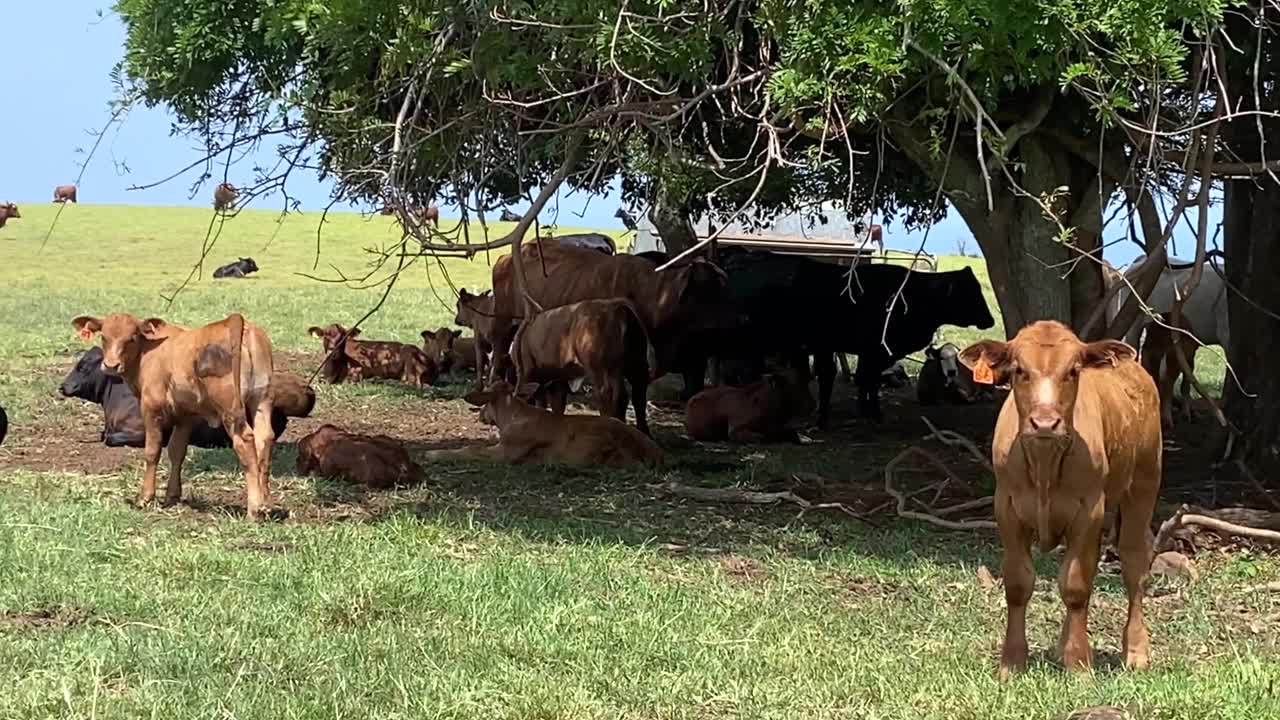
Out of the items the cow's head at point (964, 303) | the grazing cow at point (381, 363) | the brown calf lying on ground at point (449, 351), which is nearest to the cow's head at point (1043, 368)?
the cow's head at point (964, 303)

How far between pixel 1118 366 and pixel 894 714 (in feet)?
6.53

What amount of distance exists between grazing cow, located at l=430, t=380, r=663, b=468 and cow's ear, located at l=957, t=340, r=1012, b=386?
6521 mm

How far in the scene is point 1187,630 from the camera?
7.22 metres

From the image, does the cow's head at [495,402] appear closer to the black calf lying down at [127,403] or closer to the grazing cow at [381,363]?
A: the black calf lying down at [127,403]

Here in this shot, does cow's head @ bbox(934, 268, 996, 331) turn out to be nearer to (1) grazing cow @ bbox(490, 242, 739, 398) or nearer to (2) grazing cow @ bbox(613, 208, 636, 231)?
(1) grazing cow @ bbox(490, 242, 739, 398)

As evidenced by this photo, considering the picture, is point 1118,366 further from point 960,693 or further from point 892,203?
point 892,203

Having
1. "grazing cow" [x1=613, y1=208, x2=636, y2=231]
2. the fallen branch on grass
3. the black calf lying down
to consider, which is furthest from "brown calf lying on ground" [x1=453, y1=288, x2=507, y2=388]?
the fallen branch on grass

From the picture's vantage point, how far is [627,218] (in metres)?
15.8

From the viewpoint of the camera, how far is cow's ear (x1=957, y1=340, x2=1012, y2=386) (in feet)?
19.8

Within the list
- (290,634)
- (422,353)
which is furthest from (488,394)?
(290,634)

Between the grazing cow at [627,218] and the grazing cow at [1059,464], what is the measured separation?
913 centimetres

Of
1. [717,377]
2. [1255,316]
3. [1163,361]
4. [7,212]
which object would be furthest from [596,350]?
[7,212]

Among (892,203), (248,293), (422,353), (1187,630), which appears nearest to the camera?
A: (1187,630)

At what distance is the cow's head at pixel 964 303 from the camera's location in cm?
1845
